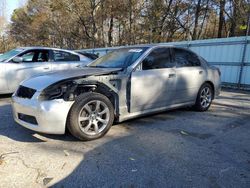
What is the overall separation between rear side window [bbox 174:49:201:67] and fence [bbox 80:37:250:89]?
4.62 meters

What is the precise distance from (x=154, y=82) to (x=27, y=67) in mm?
4289

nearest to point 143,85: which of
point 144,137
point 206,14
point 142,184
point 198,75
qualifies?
point 144,137

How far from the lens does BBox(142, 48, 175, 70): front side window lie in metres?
4.55

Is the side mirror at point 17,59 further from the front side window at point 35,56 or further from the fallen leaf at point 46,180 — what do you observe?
the fallen leaf at point 46,180

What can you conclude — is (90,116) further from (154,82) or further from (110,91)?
(154,82)

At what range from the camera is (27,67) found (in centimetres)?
712

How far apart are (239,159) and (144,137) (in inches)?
56.4

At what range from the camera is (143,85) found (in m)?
4.38

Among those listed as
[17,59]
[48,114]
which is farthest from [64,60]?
[48,114]

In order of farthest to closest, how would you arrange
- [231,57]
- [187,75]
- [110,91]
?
[231,57]
[187,75]
[110,91]

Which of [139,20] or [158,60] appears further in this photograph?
[139,20]

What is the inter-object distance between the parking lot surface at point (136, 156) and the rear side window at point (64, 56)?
3273mm

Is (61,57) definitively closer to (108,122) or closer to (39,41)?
(108,122)

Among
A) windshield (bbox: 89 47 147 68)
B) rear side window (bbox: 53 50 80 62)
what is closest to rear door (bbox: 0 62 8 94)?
rear side window (bbox: 53 50 80 62)
